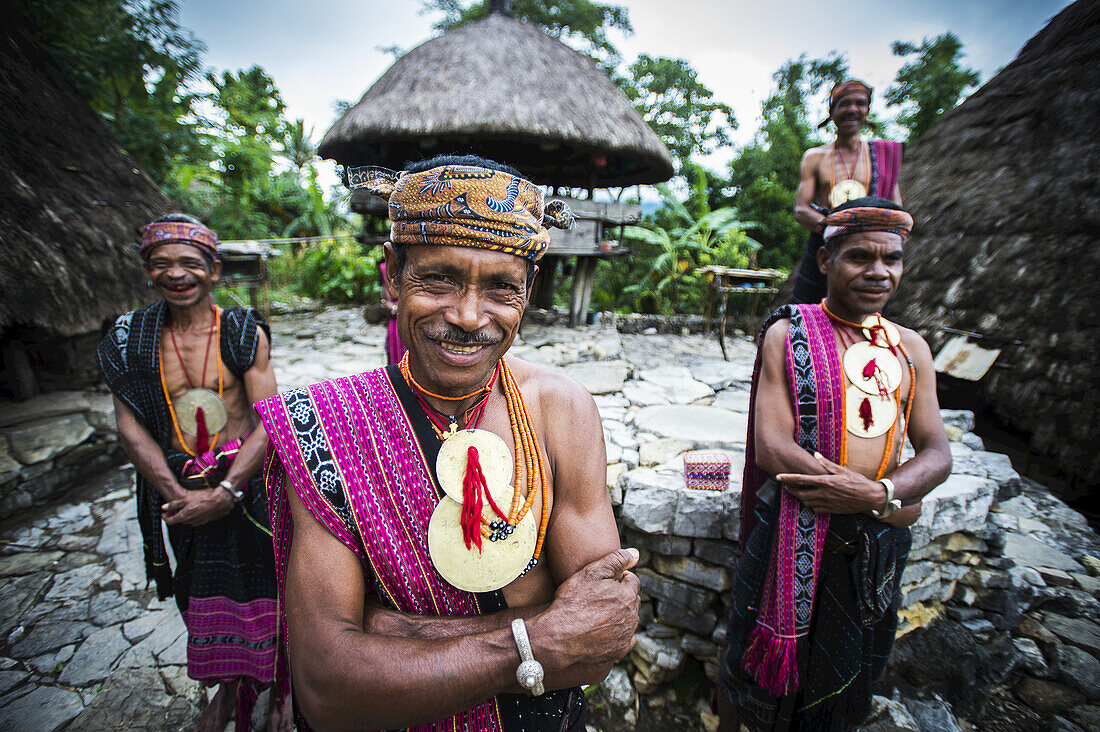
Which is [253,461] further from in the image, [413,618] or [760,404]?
[760,404]

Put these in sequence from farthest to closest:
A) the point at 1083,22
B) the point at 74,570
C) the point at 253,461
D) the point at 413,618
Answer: the point at 1083,22, the point at 74,570, the point at 253,461, the point at 413,618

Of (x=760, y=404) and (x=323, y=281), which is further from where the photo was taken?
(x=323, y=281)

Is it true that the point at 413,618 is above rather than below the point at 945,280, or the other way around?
below

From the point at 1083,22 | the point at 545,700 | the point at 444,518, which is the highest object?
the point at 1083,22

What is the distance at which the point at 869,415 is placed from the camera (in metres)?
1.96

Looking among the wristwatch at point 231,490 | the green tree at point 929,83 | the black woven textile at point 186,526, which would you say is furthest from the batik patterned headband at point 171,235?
the green tree at point 929,83

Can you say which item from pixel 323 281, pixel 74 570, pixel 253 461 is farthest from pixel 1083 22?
pixel 323 281

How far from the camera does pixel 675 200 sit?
41.4 feet

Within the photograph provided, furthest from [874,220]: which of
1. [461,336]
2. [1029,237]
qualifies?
[1029,237]

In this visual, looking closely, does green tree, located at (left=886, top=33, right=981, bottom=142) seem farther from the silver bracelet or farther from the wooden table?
the silver bracelet

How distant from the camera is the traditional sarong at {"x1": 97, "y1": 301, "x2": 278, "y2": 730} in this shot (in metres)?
2.22

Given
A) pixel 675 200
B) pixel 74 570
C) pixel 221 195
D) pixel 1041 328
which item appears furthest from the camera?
pixel 675 200

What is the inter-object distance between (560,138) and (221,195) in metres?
9.98

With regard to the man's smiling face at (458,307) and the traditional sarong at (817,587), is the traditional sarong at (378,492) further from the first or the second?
the traditional sarong at (817,587)
